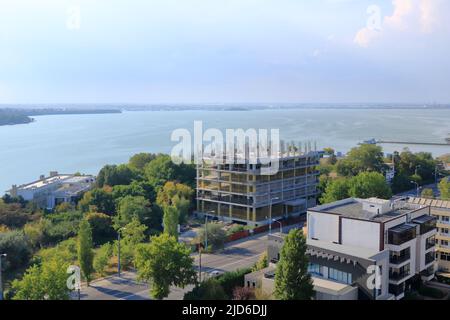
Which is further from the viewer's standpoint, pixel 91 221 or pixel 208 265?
pixel 91 221

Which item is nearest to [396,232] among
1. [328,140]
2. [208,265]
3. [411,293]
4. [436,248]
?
[411,293]

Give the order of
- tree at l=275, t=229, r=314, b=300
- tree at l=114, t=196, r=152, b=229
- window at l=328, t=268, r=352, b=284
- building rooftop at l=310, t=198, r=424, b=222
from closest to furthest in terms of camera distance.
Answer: tree at l=275, t=229, r=314, b=300 → window at l=328, t=268, r=352, b=284 → building rooftop at l=310, t=198, r=424, b=222 → tree at l=114, t=196, r=152, b=229

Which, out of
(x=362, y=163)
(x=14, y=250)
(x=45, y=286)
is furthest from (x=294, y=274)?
(x=362, y=163)

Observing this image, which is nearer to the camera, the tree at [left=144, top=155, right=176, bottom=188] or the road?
the road

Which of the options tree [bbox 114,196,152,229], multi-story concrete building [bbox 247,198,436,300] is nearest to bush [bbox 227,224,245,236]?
tree [bbox 114,196,152,229]

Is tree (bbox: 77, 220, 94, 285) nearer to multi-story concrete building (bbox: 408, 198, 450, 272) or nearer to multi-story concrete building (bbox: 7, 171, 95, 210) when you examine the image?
multi-story concrete building (bbox: 408, 198, 450, 272)

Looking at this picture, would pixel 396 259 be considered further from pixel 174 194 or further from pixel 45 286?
pixel 174 194

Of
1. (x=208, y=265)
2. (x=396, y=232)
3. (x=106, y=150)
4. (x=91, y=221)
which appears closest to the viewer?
(x=396, y=232)
